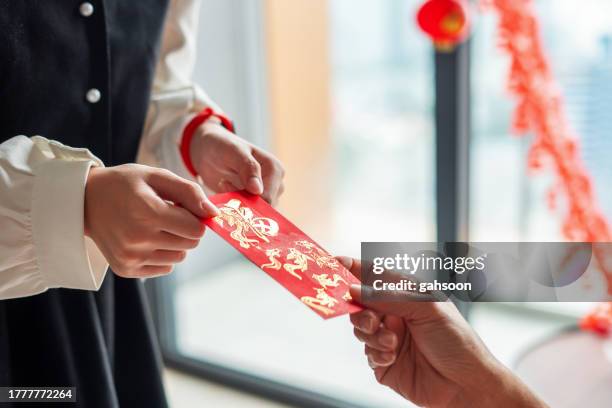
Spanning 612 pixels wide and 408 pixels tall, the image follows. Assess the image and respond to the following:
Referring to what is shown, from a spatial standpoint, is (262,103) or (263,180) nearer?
(263,180)

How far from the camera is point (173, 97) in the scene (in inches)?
40.9

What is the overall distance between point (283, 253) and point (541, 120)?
3.89ft

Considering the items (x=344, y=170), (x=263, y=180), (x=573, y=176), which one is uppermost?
(x=263, y=180)

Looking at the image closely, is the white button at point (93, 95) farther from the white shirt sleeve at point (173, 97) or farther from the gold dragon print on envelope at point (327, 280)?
the gold dragon print on envelope at point (327, 280)

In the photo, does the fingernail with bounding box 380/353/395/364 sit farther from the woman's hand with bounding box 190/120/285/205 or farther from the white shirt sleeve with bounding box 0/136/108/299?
the white shirt sleeve with bounding box 0/136/108/299

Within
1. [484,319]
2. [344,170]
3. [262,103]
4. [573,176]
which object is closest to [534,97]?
[573,176]

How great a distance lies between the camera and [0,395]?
880 millimetres

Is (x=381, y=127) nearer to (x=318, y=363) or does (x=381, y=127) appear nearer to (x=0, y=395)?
(x=318, y=363)

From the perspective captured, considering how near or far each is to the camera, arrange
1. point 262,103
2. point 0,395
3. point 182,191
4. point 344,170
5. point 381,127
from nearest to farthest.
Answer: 1. point 182,191
2. point 0,395
3. point 262,103
4. point 381,127
5. point 344,170

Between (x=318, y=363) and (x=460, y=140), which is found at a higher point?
(x=460, y=140)

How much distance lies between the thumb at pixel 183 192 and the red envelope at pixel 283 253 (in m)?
0.02

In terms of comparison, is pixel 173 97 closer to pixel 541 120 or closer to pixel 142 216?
pixel 142 216

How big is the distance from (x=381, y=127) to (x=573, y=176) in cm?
171

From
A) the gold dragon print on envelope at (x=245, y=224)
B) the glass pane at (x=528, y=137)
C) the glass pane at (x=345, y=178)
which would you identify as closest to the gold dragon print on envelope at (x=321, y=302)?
the gold dragon print on envelope at (x=245, y=224)
